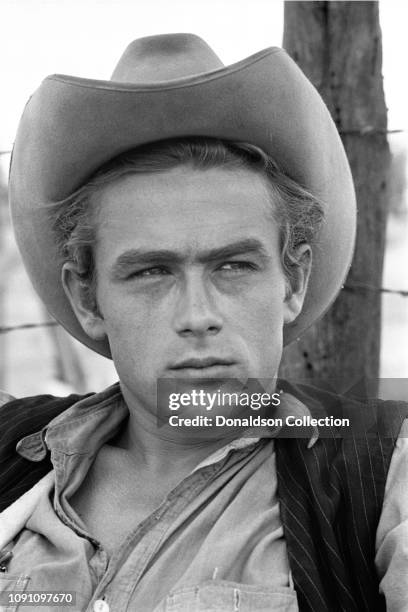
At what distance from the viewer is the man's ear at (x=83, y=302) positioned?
80.7 inches

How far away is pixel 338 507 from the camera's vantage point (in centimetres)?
172

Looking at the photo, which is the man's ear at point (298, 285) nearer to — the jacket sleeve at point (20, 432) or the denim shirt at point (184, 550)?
the denim shirt at point (184, 550)

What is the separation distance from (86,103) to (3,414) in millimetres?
859

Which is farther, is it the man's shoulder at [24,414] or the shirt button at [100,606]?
the man's shoulder at [24,414]

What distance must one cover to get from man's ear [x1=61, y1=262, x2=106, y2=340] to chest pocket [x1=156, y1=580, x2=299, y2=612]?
0.67m

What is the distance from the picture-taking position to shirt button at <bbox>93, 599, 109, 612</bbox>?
1698mm

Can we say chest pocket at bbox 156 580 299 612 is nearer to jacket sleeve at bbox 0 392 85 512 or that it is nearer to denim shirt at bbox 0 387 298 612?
denim shirt at bbox 0 387 298 612

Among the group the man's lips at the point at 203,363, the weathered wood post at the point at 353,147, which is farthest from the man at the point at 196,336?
the weathered wood post at the point at 353,147

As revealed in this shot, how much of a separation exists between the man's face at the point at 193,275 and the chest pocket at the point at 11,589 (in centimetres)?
→ 46

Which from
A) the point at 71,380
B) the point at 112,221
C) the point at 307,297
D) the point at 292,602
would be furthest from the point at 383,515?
the point at 71,380

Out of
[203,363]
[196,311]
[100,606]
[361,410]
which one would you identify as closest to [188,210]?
[196,311]

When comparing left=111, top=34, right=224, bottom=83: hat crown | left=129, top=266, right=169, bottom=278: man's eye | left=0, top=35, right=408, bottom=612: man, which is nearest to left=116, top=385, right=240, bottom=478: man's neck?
left=0, top=35, right=408, bottom=612: man

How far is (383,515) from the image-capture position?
168cm

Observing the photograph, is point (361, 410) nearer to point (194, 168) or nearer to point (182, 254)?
point (182, 254)
